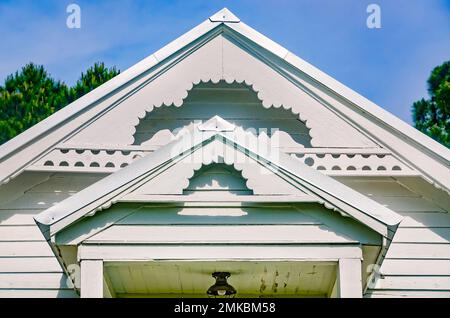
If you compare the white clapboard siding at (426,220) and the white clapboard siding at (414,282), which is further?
the white clapboard siding at (426,220)

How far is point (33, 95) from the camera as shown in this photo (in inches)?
1198

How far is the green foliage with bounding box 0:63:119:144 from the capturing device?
93.2 ft

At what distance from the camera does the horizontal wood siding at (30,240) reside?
10.0 meters

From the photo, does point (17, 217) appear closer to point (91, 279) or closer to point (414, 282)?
point (91, 279)

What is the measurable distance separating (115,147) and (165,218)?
2.00 metres

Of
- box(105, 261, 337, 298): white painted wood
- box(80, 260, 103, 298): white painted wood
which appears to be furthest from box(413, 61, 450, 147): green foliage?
box(80, 260, 103, 298): white painted wood

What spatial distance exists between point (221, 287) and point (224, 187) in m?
1.11

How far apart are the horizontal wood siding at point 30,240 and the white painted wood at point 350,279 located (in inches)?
125

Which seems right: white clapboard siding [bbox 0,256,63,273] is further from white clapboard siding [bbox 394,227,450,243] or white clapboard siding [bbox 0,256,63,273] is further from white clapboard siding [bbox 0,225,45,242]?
white clapboard siding [bbox 394,227,450,243]

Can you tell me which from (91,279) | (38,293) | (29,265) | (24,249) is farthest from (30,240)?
(91,279)

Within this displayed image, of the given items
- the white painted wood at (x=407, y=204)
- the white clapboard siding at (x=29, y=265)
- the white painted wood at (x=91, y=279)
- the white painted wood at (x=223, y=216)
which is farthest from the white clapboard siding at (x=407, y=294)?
the white clapboard siding at (x=29, y=265)

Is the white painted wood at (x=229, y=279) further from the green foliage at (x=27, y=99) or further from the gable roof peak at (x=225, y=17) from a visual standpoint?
the green foliage at (x=27, y=99)

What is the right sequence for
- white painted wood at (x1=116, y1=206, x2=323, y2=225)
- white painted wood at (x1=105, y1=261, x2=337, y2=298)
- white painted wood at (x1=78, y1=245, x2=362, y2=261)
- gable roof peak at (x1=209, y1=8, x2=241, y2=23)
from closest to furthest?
white painted wood at (x1=78, y1=245, x2=362, y2=261), white painted wood at (x1=116, y1=206, x2=323, y2=225), white painted wood at (x1=105, y1=261, x2=337, y2=298), gable roof peak at (x1=209, y1=8, x2=241, y2=23)

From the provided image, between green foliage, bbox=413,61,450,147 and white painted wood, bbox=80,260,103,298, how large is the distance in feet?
63.2
